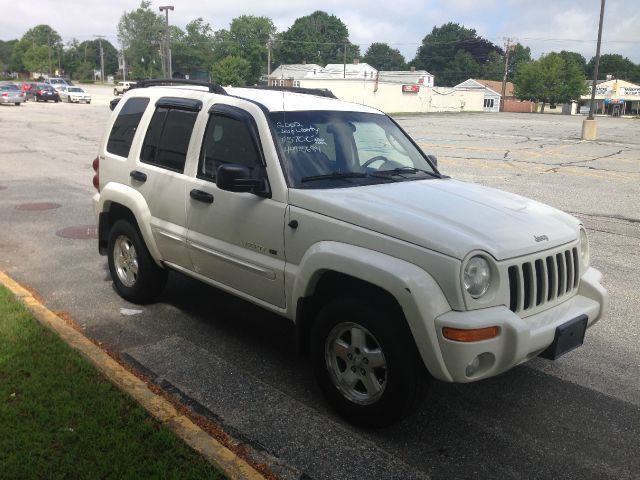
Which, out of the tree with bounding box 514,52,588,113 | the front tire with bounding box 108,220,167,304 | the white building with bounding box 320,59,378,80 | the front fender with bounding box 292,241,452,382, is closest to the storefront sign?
the white building with bounding box 320,59,378,80

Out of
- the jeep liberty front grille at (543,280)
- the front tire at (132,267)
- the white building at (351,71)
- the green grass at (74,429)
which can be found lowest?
the green grass at (74,429)

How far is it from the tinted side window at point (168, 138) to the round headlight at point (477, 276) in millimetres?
2537

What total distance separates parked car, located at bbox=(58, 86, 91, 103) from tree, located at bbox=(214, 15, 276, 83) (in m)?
26.8

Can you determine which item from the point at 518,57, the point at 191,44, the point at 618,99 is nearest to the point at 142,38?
the point at 191,44

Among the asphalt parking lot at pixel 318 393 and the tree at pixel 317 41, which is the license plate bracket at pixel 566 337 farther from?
the tree at pixel 317 41

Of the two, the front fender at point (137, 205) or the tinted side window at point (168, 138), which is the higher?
the tinted side window at point (168, 138)

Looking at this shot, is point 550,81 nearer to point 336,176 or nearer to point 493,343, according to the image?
point 336,176

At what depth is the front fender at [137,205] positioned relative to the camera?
16.9ft

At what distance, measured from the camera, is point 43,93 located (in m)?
51.7

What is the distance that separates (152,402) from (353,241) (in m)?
1.57

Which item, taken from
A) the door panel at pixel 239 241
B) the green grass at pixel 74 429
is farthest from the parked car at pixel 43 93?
the green grass at pixel 74 429

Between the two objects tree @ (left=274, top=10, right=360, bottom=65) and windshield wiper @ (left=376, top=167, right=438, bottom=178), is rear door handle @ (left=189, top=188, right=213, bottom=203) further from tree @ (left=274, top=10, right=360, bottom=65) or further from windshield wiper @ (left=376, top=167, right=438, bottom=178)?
tree @ (left=274, top=10, right=360, bottom=65)

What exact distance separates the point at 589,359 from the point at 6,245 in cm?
673

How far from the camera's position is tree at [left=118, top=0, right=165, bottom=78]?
10163cm
